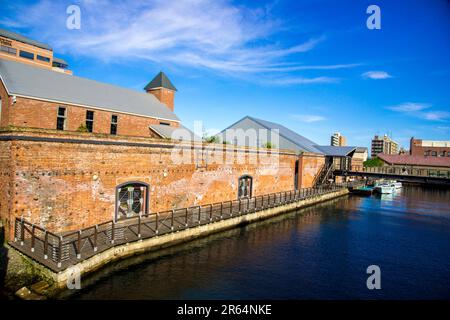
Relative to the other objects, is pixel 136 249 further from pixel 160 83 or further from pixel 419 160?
pixel 419 160

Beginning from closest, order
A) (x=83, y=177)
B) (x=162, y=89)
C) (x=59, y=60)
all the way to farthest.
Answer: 1. (x=83, y=177)
2. (x=162, y=89)
3. (x=59, y=60)

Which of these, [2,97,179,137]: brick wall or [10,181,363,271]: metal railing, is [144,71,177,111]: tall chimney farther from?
[10,181,363,271]: metal railing

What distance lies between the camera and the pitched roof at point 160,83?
109 feet

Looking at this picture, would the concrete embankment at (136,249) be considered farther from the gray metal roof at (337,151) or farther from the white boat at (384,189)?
the white boat at (384,189)

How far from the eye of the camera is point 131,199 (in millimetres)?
17078

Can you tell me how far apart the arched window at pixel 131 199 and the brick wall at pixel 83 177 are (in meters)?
0.35

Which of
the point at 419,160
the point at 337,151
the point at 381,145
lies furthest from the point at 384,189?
the point at 381,145

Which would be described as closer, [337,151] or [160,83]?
[160,83]

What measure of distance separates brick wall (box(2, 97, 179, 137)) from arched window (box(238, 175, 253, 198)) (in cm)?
889

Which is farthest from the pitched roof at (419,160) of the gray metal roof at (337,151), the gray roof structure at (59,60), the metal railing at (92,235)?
the gray roof structure at (59,60)

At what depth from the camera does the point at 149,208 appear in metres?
17.8

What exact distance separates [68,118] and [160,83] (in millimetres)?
13286

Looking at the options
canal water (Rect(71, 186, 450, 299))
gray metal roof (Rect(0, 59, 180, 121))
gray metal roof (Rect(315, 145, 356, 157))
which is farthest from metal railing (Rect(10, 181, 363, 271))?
gray metal roof (Rect(315, 145, 356, 157))
